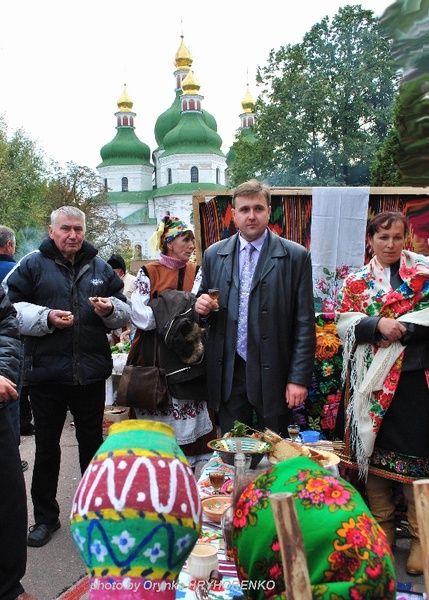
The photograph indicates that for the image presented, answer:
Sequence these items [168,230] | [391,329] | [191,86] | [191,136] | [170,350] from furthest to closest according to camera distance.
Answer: [191,136] → [191,86] → [168,230] → [170,350] → [391,329]

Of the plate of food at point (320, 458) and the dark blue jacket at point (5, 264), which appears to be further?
the dark blue jacket at point (5, 264)

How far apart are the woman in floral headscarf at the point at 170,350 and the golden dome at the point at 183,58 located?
188 ft

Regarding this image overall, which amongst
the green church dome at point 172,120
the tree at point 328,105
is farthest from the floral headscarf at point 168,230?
the green church dome at point 172,120

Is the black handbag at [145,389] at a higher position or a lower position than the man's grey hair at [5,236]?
lower

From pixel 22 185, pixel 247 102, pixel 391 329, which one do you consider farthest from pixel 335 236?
pixel 247 102

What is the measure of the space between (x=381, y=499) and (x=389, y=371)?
2.41ft

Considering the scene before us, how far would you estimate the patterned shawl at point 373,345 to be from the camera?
9.41ft

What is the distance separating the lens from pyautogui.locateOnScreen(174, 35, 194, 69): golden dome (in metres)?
56.2

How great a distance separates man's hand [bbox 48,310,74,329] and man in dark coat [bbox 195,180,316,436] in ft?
2.83

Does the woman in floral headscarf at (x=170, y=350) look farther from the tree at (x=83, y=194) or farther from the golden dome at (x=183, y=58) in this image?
the golden dome at (x=183, y=58)

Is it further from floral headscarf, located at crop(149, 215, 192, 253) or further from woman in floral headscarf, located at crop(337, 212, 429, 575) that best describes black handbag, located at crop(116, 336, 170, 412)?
woman in floral headscarf, located at crop(337, 212, 429, 575)

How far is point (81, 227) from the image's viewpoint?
353cm

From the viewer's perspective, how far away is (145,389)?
11.5 ft

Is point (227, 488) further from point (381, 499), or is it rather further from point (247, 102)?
point (247, 102)
